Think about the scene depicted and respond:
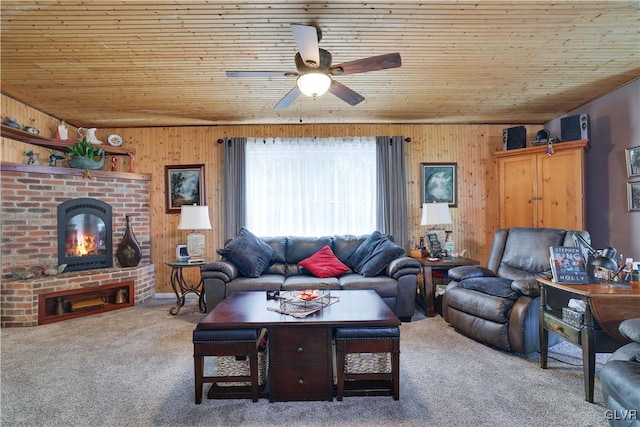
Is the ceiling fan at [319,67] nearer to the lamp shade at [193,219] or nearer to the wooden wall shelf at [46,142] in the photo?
the lamp shade at [193,219]

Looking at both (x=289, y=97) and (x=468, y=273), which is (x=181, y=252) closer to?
(x=289, y=97)

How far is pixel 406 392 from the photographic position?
2.17m

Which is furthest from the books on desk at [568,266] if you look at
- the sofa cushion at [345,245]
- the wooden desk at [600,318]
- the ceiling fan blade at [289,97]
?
the ceiling fan blade at [289,97]

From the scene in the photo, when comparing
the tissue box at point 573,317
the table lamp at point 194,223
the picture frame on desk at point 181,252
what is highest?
the table lamp at point 194,223

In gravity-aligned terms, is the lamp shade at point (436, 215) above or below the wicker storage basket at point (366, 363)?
above

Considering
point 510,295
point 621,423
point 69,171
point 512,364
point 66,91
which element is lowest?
point 512,364

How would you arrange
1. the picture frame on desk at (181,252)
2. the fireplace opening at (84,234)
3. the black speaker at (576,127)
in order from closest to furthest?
the black speaker at (576,127) < the fireplace opening at (84,234) < the picture frame on desk at (181,252)

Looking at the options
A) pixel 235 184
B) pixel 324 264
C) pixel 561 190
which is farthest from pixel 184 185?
pixel 561 190

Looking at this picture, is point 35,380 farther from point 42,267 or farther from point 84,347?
point 42,267

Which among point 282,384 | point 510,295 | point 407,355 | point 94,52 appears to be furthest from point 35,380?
point 510,295

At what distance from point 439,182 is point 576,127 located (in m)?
1.79

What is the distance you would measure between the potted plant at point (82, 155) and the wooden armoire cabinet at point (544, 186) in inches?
228

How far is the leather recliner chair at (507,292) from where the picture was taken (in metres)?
2.68

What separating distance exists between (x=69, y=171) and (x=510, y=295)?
17.4ft
